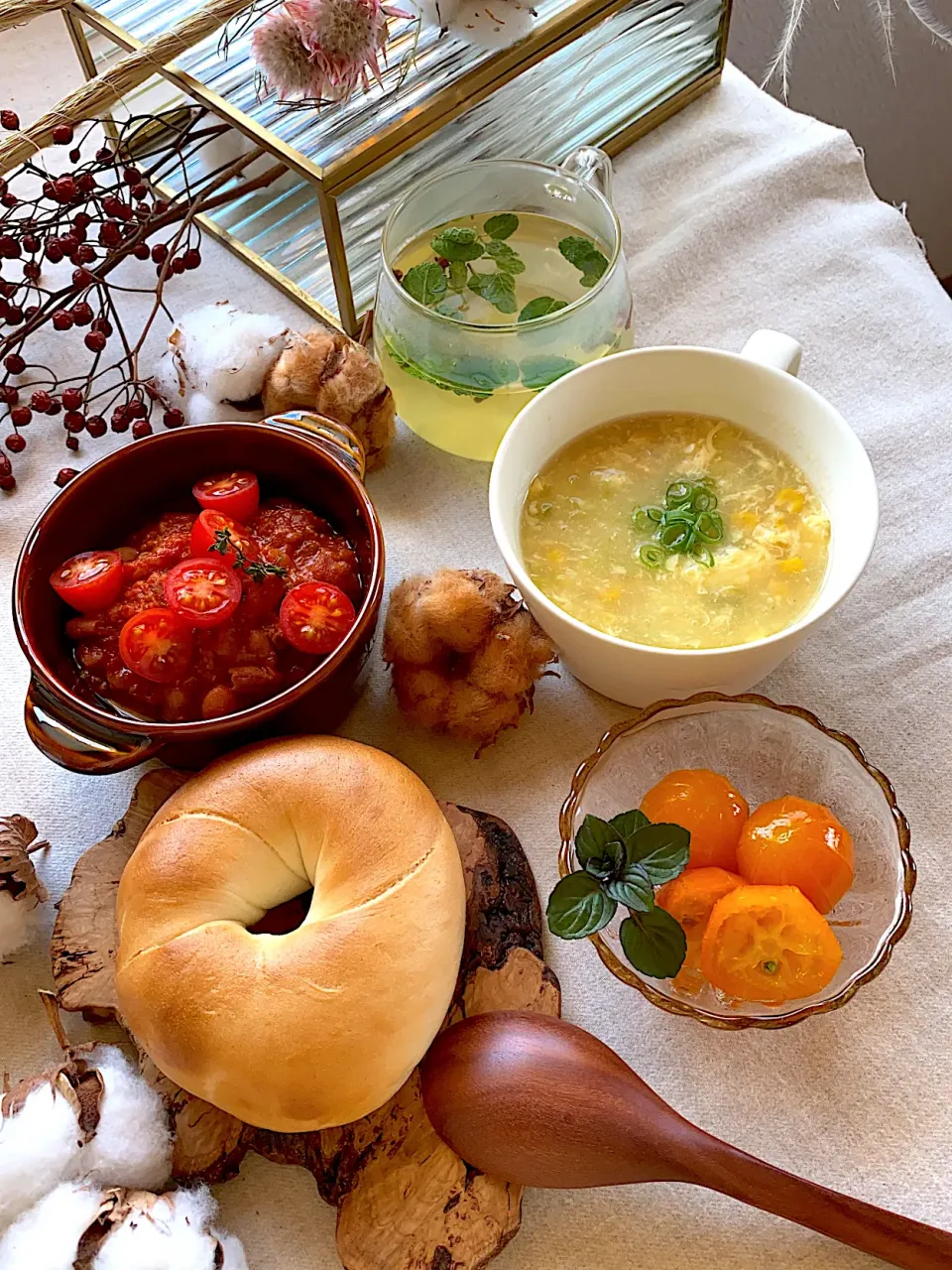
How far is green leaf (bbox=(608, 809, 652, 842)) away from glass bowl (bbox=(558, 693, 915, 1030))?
0.29ft

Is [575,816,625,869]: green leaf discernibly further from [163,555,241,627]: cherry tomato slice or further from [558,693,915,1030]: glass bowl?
[163,555,241,627]: cherry tomato slice

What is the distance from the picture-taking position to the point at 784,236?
1.58m

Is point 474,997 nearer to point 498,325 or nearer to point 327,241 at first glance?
point 498,325

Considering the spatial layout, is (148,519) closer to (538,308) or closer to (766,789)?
(538,308)

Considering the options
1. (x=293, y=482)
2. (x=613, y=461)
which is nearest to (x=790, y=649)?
(x=613, y=461)

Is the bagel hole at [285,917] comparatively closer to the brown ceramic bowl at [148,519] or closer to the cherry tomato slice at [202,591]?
the brown ceramic bowl at [148,519]

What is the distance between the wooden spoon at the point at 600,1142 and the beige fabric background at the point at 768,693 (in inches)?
2.5

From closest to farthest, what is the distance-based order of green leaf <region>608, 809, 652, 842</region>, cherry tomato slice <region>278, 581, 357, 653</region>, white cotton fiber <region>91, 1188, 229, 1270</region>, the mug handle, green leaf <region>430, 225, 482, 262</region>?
white cotton fiber <region>91, 1188, 229, 1270</region> → green leaf <region>608, 809, 652, 842</region> → cherry tomato slice <region>278, 581, 357, 653</region> → the mug handle → green leaf <region>430, 225, 482, 262</region>

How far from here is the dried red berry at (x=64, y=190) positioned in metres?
1.36

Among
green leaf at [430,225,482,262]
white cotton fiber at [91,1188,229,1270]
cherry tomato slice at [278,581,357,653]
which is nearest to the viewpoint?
white cotton fiber at [91,1188,229,1270]

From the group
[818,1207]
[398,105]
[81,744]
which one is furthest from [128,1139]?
[398,105]

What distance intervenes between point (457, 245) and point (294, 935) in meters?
0.78

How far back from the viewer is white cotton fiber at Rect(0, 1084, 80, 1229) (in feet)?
2.97

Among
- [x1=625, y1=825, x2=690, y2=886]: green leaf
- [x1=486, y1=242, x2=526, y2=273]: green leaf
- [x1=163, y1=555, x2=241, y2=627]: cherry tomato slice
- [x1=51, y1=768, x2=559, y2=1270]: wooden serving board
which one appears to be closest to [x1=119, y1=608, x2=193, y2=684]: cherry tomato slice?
[x1=163, y1=555, x2=241, y2=627]: cherry tomato slice
